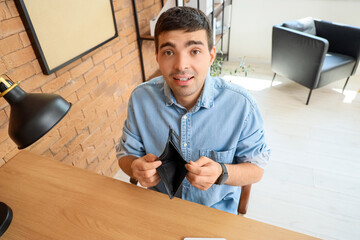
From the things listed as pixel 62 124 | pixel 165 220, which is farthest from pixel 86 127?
pixel 165 220

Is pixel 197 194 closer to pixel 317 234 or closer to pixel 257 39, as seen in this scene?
pixel 317 234

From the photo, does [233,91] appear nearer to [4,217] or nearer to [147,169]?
[147,169]

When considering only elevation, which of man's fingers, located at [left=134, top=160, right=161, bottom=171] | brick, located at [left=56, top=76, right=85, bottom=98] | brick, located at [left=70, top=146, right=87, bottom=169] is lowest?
brick, located at [left=70, top=146, right=87, bottom=169]

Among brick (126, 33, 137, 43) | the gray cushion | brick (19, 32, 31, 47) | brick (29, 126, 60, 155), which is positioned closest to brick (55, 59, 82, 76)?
brick (19, 32, 31, 47)

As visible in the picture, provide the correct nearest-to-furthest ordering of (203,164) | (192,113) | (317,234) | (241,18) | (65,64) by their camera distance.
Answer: (203,164) < (192,113) < (65,64) < (317,234) < (241,18)

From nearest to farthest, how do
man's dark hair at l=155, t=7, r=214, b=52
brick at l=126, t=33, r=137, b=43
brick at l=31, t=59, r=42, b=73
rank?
man's dark hair at l=155, t=7, r=214, b=52, brick at l=31, t=59, r=42, b=73, brick at l=126, t=33, r=137, b=43

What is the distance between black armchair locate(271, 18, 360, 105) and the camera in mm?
2617

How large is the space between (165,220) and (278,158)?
1707 mm

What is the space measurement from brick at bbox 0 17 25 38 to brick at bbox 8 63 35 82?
164 millimetres

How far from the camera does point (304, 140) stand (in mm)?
2416

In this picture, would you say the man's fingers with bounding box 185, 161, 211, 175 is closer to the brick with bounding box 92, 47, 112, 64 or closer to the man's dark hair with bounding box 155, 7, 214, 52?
the man's dark hair with bounding box 155, 7, 214, 52

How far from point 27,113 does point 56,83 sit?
0.84 meters

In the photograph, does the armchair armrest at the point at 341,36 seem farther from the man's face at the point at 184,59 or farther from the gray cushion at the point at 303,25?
the man's face at the point at 184,59

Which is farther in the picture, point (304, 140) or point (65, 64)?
point (304, 140)
